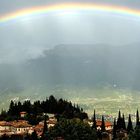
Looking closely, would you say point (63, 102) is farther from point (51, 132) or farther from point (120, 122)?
point (51, 132)

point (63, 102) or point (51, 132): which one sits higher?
point (63, 102)

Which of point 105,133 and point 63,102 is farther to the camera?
point 63,102

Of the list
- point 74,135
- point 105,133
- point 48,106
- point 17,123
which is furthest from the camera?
point 48,106

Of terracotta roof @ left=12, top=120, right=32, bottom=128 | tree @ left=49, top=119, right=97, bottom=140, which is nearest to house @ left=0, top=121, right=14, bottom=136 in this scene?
terracotta roof @ left=12, top=120, right=32, bottom=128

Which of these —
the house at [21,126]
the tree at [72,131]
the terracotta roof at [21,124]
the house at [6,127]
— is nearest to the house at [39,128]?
the house at [21,126]

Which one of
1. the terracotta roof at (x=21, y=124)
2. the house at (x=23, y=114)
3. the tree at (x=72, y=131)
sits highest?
the house at (x=23, y=114)

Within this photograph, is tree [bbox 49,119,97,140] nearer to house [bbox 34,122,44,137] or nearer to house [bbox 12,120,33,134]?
house [bbox 34,122,44,137]

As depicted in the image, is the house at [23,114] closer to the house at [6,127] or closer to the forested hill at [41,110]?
the forested hill at [41,110]

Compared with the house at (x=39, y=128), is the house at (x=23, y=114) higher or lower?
higher

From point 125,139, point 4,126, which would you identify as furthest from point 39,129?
point 125,139

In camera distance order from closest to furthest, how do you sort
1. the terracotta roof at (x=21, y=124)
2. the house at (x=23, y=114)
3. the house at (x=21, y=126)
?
1. the house at (x=21, y=126)
2. the terracotta roof at (x=21, y=124)
3. the house at (x=23, y=114)

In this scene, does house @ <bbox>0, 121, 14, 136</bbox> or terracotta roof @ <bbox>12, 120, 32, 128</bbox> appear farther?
house @ <bbox>0, 121, 14, 136</bbox>
